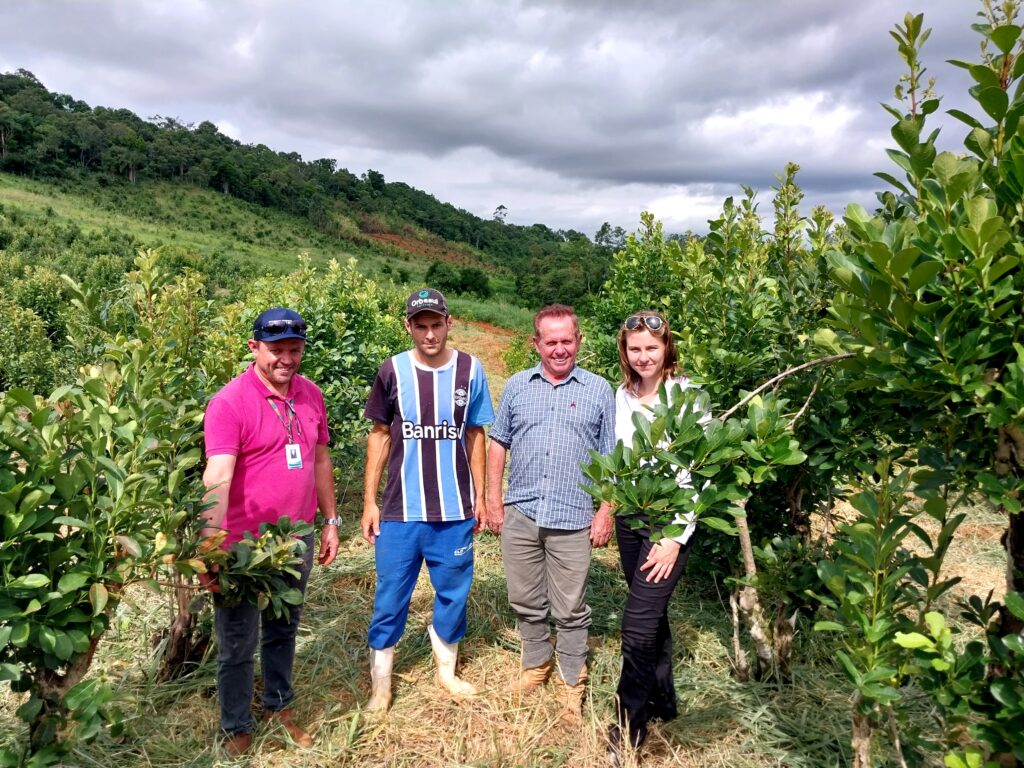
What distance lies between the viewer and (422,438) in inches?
116

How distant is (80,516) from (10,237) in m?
38.1

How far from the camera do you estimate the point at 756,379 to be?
329 cm

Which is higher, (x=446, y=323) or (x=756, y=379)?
(x=446, y=323)

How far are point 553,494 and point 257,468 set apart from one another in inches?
52.2

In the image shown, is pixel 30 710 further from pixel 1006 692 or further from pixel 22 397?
pixel 1006 692

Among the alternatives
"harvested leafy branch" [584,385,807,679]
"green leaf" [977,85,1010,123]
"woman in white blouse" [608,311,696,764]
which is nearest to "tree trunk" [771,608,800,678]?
"woman in white blouse" [608,311,696,764]

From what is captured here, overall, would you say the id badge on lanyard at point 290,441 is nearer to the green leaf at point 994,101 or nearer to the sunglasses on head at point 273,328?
the sunglasses on head at point 273,328

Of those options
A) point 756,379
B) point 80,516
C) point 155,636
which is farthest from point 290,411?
point 756,379

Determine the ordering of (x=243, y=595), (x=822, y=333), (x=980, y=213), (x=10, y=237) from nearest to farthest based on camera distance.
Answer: (x=980, y=213)
(x=822, y=333)
(x=243, y=595)
(x=10, y=237)

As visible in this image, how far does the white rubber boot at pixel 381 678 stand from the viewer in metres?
3.00

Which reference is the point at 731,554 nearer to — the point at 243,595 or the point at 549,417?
the point at 549,417

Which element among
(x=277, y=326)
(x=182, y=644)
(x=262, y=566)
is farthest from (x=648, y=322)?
(x=182, y=644)

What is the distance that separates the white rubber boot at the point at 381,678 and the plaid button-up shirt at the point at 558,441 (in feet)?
3.21

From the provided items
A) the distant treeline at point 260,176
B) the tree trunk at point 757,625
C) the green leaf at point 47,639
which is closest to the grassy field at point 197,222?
the distant treeline at point 260,176
